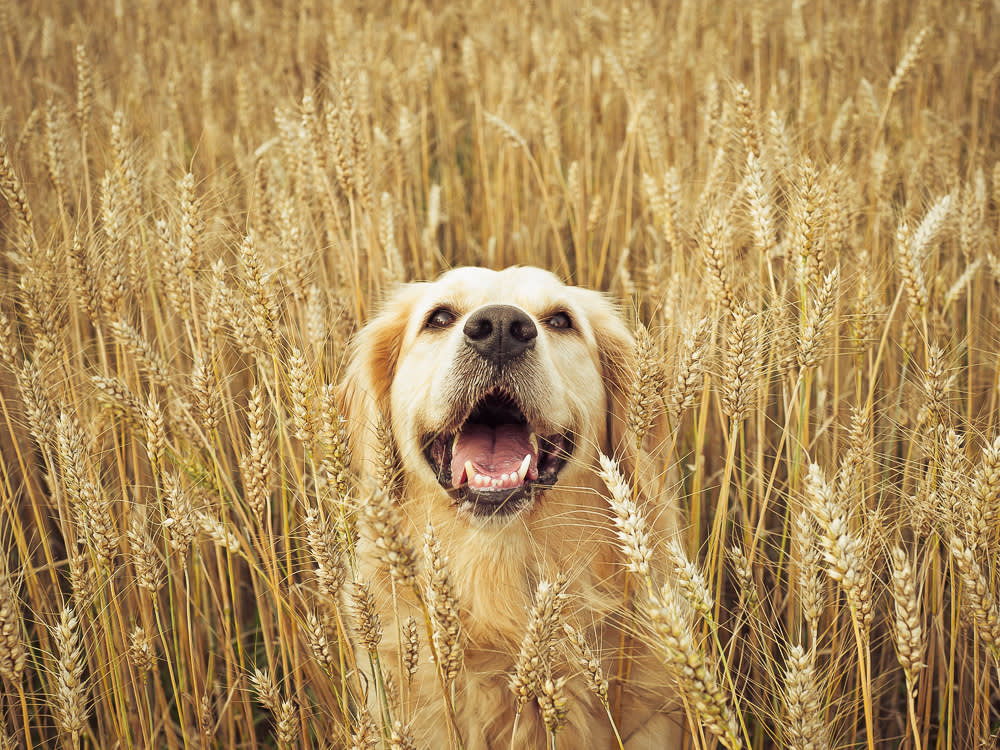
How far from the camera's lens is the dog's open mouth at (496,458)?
157cm

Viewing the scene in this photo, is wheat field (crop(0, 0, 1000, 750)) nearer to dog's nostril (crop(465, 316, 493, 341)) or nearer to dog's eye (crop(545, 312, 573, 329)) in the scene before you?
dog's eye (crop(545, 312, 573, 329))

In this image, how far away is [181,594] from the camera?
1541 millimetres

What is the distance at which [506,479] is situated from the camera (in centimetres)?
156

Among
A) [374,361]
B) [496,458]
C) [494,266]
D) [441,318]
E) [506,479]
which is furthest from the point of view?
[494,266]

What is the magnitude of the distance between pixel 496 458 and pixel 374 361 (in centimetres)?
57

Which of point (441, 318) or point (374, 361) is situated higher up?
point (441, 318)

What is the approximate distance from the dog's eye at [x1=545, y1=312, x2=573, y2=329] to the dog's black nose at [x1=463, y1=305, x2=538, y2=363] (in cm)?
28

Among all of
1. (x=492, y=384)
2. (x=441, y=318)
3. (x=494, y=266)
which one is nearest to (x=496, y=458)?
(x=492, y=384)

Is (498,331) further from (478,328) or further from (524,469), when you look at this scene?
(524,469)

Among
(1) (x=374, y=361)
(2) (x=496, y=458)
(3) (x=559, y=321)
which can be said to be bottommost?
(2) (x=496, y=458)

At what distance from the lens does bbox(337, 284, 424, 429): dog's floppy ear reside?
79.0 inches

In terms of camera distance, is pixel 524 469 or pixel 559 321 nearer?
pixel 524 469

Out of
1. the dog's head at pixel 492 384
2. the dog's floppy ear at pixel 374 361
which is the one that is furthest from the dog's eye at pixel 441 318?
the dog's floppy ear at pixel 374 361

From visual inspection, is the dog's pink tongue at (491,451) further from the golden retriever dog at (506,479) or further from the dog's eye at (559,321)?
the dog's eye at (559,321)
